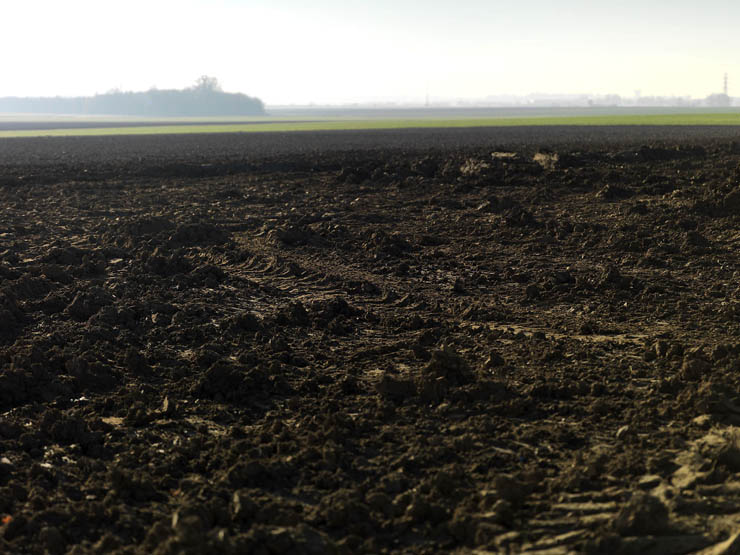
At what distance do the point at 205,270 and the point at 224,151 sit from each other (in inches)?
1140

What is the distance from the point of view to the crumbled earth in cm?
498

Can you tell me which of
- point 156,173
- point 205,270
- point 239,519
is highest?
Result: point 156,173

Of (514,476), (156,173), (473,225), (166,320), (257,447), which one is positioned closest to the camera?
(514,476)

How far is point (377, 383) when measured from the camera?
7.25m

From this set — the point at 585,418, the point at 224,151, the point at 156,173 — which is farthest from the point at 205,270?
the point at 224,151

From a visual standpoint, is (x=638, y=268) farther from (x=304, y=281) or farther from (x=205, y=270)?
(x=205, y=270)

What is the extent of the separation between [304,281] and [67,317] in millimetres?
3775

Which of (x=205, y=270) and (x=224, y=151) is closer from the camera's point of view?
(x=205, y=270)

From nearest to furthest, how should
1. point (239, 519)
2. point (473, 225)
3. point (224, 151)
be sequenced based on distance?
point (239, 519) → point (473, 225) → point (224, 151)

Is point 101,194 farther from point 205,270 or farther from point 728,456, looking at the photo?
point 728,456

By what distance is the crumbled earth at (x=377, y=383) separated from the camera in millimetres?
4984

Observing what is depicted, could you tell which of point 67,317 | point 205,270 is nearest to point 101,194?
point 205,270

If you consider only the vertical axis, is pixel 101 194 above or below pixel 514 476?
above

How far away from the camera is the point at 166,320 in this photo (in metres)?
9.85
